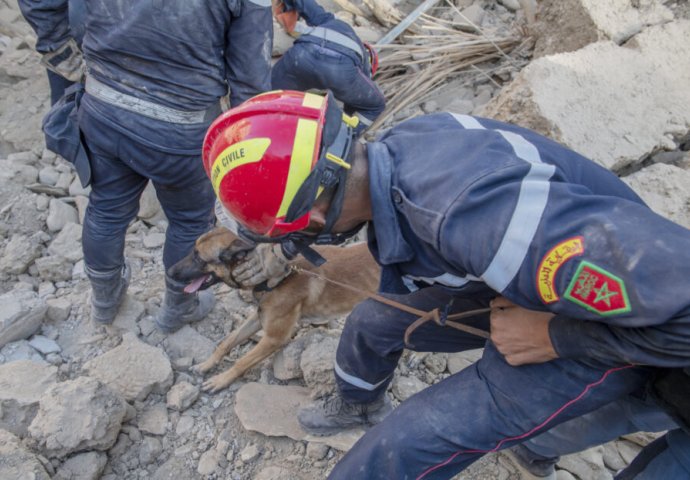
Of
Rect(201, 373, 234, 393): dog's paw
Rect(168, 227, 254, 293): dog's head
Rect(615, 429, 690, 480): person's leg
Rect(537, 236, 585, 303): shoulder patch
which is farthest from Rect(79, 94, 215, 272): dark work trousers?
Rect(615, 429, 690, 480): person's leg

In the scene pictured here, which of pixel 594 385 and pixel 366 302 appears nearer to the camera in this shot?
pixel 594 385

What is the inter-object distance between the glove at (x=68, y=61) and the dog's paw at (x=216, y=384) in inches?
82.1

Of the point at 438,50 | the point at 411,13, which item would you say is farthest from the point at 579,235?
the point at 411,13

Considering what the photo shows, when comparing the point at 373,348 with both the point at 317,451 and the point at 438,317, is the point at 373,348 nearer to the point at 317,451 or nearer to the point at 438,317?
the point at 438,317

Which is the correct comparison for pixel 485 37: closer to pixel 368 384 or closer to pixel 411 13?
pixel 411 13

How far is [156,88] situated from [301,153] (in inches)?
60.9

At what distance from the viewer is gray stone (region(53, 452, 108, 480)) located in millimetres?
3178

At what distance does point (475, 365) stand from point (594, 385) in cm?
44

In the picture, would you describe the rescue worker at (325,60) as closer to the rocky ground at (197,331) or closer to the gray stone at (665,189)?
the rocky ground at (197,331)

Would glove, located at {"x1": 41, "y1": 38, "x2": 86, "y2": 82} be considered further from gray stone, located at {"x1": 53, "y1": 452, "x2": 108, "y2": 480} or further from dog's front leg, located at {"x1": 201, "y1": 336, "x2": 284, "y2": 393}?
gray stone, located at {"x1": 53, "y1": 452, "x2": 108, "y2": 480}

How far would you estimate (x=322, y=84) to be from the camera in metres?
5.36

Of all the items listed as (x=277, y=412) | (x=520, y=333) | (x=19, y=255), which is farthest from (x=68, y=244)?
(x=520, y=333)

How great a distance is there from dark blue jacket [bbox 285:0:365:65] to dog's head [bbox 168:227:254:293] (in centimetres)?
252

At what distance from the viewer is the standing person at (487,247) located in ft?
5.39
